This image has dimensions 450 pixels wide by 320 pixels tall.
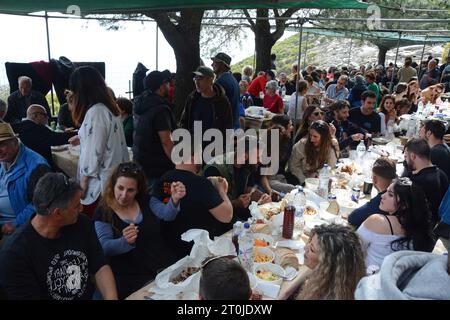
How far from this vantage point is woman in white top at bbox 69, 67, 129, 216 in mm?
2781

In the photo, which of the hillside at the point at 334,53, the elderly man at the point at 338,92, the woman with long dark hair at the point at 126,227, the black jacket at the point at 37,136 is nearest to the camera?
the woman with long dark hair at the point at 126,227

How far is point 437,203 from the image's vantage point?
3488 mm

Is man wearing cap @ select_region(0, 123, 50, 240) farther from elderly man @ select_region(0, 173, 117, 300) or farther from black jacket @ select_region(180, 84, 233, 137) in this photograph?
black jacket @ select_region(180, 84, 233, 137)

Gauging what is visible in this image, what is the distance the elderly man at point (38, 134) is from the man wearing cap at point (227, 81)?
2.11 meters

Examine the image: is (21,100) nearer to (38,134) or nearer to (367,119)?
(38,134)

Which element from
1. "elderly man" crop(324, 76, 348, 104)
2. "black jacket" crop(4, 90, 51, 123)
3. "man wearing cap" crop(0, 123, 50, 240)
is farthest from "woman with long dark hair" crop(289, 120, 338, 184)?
"elderly man" crop(324, 76, 348, 104)

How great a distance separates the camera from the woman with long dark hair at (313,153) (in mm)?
4219

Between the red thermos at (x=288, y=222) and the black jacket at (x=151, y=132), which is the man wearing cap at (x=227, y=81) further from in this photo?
the red thermos at (x=288, y=222)

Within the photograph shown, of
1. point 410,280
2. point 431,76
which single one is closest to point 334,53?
point 431,76

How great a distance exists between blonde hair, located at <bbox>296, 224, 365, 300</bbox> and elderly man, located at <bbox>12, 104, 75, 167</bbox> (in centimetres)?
338

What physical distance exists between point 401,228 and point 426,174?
1311 mm

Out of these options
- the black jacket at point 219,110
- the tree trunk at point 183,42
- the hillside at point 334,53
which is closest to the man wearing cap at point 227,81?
the black jacket at point 219,110
